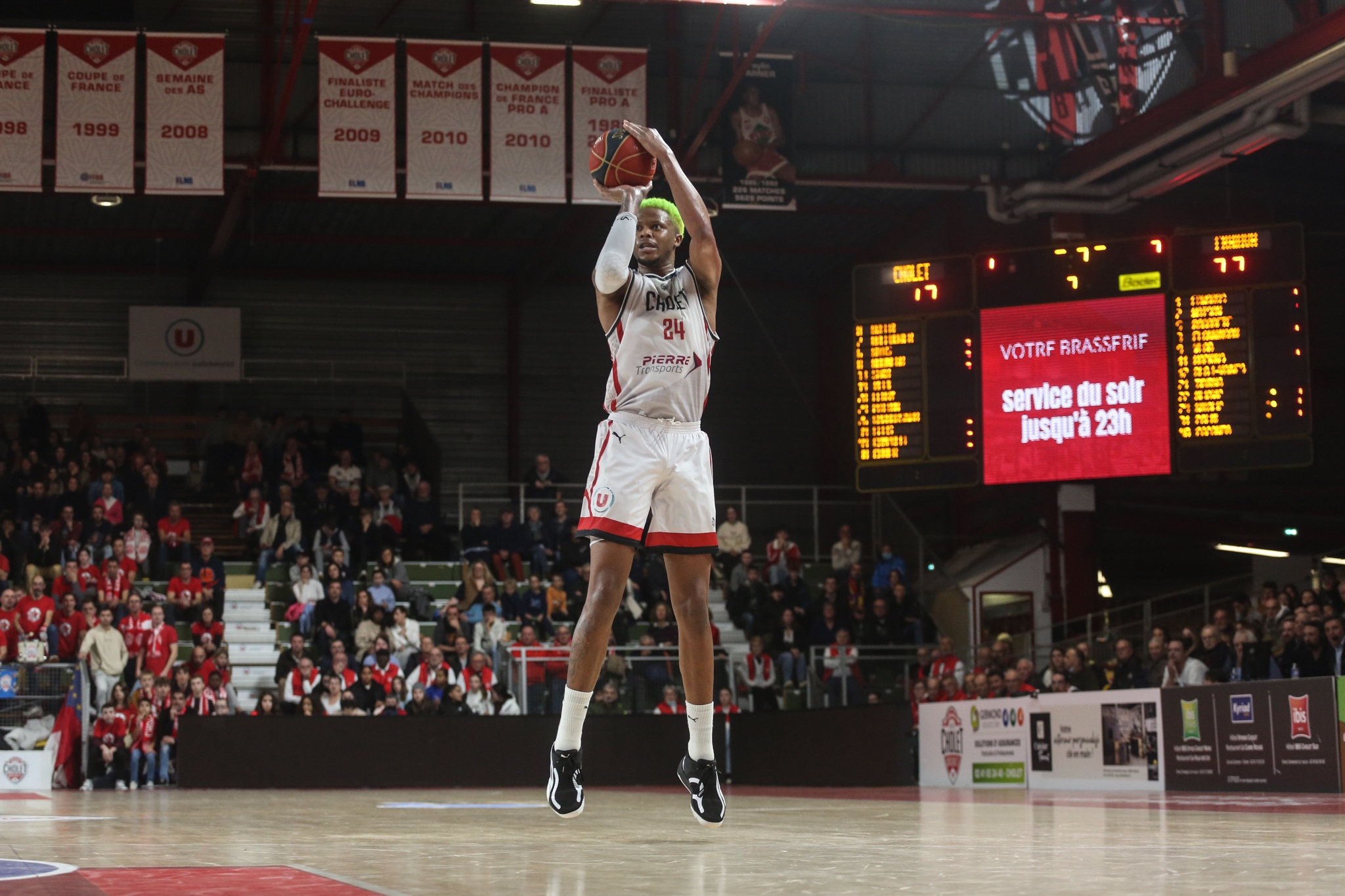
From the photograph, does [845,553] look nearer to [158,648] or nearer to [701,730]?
[158,648]

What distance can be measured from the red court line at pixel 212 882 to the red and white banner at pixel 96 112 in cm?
1544

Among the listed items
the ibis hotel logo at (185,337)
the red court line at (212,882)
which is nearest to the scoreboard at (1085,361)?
the ibis hotel logo at (185,337)

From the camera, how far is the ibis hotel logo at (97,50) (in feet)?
58.9

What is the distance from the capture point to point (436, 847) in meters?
4.59

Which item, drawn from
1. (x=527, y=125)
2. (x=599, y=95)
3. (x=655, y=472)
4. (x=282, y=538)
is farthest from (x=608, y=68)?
(x=655, y=472)

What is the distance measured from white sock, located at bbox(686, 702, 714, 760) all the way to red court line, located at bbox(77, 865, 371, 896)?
2187 millimetres

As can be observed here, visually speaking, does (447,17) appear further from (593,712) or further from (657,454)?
(657,454)

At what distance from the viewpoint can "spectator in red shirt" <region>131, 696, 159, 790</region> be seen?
55.3 feet

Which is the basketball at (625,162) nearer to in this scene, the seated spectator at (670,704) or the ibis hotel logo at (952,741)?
the ibis hotel logo at (952,741)

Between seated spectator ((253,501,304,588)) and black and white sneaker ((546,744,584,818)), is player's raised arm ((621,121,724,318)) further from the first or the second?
seated spectator ((253,501,304,588))

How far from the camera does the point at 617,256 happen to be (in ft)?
18.9

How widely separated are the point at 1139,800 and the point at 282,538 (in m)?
14.8

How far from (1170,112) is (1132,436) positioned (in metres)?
4.01

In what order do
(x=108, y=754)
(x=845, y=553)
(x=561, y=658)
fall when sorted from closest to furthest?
(x=108, y=754) → (x=561, y=658) → (x=845, y=553)
